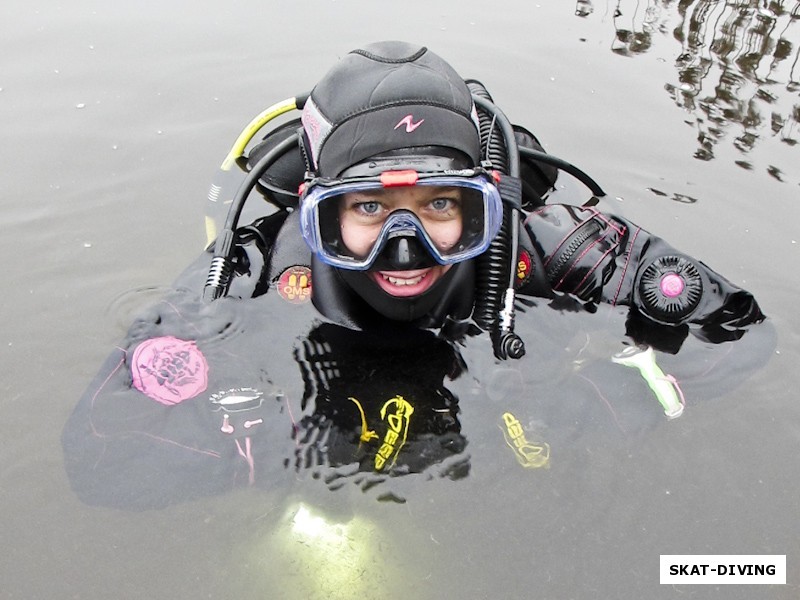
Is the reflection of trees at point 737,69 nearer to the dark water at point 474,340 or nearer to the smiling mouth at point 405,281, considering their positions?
the dark water at point 474,340

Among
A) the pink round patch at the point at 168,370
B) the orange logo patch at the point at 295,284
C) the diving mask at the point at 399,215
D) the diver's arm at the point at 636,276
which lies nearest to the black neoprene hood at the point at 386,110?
the diving mask at the point at 399,215

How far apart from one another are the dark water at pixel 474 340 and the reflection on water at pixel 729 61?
26 millimetres

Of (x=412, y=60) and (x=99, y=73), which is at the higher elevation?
(x=412, y=60)

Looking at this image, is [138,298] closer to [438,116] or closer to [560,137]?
[438,116]

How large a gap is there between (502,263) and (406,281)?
0.45 meters

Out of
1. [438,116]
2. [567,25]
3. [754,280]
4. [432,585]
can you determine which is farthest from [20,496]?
[567,25]

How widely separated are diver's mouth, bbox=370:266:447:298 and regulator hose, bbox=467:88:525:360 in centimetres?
30

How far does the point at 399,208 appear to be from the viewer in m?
2.34

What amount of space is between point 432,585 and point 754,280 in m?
2.44

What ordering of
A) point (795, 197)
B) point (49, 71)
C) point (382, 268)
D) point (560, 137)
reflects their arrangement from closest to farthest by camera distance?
point (382, 268) < point (795, 197) < point (560, 137) < point (49, 71)

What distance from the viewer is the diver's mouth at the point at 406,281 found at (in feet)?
8.17

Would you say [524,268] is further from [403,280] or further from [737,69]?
[737,69]

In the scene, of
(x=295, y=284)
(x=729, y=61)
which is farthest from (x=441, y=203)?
(x=729, y=61)

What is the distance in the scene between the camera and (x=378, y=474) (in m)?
2.40
